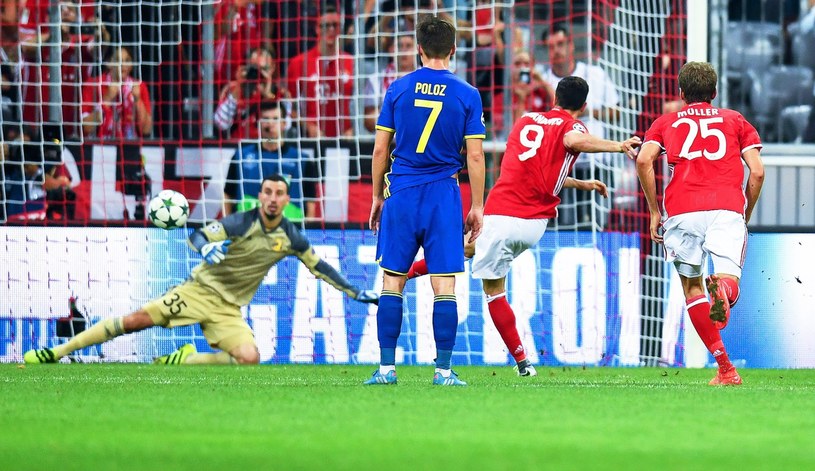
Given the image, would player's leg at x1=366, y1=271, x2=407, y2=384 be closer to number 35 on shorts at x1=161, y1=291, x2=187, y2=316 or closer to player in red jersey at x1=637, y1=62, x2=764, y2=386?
player in red jersey at x1=637, y1=62, x2=764, y2=386

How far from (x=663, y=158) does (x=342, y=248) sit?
9.13 ft

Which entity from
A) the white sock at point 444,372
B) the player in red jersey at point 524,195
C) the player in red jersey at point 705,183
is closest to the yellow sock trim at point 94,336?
the player in red jersey at point 524,195

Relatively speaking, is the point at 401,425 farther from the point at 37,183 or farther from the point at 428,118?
the point at 37,183

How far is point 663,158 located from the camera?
39.0 ft

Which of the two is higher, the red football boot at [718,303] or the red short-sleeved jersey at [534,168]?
the red short-sleeved jersey at [534,168]

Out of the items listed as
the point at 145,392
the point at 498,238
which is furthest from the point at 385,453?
the point at 498,238

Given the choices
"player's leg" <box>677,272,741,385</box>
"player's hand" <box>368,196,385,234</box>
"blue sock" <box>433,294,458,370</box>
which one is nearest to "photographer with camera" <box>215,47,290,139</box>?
"player's hand" <box>368,196,385,234</box>

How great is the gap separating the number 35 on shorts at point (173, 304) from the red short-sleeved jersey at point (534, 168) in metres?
3.58

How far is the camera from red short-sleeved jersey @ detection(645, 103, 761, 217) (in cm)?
790

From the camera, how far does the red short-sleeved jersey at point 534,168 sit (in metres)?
8.77

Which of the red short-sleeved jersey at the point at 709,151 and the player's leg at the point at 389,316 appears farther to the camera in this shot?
the red short-sleeved jersey at the point at 709,151

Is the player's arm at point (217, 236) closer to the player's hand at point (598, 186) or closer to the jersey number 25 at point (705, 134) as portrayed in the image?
the player's hand at point (598, 186)

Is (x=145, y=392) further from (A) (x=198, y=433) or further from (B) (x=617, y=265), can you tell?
(B) (x=617, y=265)

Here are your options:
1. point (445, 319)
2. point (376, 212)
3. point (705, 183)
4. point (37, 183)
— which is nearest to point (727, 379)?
point (705, 183)
